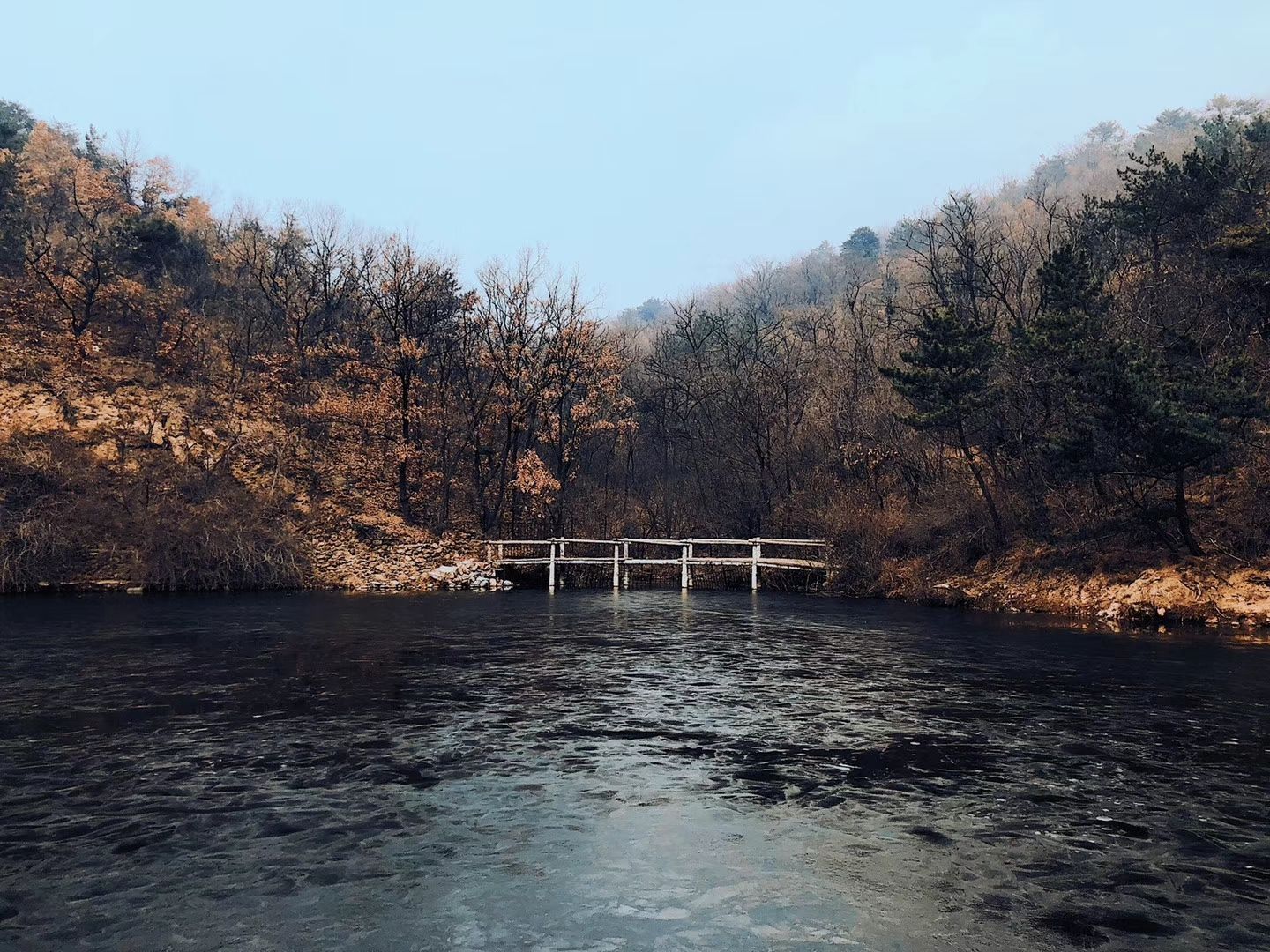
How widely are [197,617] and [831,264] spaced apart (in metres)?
101

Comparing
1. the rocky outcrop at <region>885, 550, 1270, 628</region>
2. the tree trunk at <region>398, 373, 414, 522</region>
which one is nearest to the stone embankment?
the tree trunk at <region>398, 373, 414, 522</region>

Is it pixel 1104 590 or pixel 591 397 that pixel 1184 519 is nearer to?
pixel 1104 590

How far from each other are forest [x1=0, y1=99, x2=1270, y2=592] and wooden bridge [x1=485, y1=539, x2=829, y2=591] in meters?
1.37

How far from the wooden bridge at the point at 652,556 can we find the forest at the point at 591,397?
1374mm

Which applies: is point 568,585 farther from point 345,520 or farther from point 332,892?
point 332,892

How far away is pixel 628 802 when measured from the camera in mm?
8477

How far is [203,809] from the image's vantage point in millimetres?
8086

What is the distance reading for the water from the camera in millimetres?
5898

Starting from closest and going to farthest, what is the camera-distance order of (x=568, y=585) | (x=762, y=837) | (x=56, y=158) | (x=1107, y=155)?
(x=762, y=837) → (x=568, y=585) → (x=56, y=158) → (x=1107, y=155)

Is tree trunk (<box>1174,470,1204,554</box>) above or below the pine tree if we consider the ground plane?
below

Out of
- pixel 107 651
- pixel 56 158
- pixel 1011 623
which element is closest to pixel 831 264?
pixel 56 158

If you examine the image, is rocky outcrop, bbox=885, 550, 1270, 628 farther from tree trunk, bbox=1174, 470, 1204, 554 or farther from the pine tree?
the pine tree

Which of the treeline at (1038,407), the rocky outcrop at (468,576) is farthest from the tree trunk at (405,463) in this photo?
the treeline at (1038,407)

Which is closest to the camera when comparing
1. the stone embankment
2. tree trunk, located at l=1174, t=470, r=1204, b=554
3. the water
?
the water
